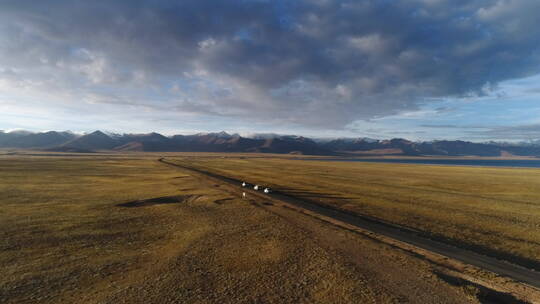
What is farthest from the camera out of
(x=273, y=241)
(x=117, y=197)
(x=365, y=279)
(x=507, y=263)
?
(x=117, y=197)

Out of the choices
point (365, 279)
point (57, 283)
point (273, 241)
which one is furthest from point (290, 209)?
point (57, 283)

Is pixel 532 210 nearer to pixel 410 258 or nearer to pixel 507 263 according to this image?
pixel 507 263

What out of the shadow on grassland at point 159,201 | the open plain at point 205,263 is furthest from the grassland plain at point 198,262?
the shadow on grassland at point 159,201

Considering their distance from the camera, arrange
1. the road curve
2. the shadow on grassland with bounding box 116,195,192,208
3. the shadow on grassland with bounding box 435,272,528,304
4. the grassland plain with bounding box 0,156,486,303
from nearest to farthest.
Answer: the shadow on grassland with bounding box 435,272,528,304 < the grassland plain with bounding box 0,156,486,303 < the road curve < the shadow on grassland with bounding box 116,195,192,208

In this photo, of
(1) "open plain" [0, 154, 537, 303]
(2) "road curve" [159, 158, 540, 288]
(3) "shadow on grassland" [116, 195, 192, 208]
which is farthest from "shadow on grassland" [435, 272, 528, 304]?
(3) "shadow on grassland" [116, 195, 192, 208]

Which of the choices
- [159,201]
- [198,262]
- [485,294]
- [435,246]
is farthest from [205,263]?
[159,201]

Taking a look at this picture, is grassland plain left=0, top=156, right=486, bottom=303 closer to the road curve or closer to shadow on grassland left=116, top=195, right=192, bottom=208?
the road curve

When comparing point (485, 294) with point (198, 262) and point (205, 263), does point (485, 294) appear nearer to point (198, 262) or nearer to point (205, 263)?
point (205, 263)

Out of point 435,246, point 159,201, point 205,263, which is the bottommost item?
point 159,201
